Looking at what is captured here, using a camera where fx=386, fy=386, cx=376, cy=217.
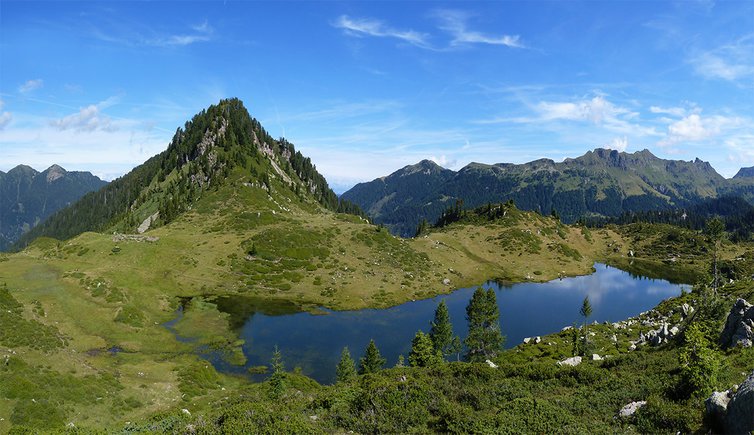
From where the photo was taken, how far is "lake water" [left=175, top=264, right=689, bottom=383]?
7713 cm

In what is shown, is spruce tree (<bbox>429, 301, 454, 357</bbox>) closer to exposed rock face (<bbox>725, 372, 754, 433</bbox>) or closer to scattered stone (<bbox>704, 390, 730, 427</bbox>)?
scattered stone (<bbox>704, 390, 730, 427</bbox>)

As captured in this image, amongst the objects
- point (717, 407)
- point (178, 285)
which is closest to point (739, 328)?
point (717, 407)

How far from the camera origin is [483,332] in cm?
Result: 7806

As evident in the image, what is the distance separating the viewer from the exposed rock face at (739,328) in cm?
3616

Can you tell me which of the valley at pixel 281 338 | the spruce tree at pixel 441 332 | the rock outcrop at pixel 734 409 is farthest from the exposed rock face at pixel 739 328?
the spruce tree at pixel 441 332

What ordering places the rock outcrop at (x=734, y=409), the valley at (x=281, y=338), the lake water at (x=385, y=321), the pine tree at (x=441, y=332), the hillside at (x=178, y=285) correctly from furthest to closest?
the pine tree at (x=441, y=332) < the lake water at (x=385, y=321) < the hillside at (x=178, y=285) < the valley at (x=281, y=338) < the rock outcrop at (x=734, y=409)

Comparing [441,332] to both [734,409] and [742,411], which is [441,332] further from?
[742,411]

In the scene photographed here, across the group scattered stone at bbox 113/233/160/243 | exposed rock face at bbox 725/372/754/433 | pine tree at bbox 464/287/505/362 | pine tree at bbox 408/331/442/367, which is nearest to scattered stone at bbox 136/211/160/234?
scattered stone at bbox 113/233/160/243

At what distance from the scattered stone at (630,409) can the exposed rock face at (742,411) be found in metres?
5.21

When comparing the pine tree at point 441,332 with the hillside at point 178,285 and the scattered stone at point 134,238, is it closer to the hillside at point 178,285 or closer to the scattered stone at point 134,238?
the hillside at point 178,285

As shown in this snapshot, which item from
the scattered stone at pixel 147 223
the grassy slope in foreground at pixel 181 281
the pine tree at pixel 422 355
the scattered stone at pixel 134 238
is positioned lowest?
the pine tree at pixel 422 355

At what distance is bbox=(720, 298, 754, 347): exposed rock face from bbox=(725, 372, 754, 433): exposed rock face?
24.4 metres

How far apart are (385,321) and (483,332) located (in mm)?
29866

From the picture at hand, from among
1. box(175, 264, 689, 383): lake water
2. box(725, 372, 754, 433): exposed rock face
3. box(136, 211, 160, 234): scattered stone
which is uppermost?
box(136, 211, 160, 234): scattered stone
